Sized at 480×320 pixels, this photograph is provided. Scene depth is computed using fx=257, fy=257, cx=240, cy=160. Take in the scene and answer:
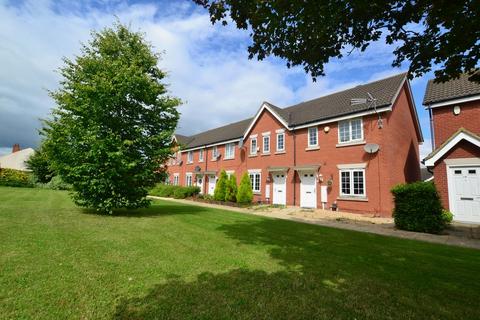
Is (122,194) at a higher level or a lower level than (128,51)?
lower

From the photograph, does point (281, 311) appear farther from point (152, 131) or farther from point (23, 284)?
point (152, 131)

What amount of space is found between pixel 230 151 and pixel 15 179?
29015 mm

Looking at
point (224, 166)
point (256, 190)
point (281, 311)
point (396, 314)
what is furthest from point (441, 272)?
point (224, 166)

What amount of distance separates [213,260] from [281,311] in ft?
8.34

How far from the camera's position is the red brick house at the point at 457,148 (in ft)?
41.1

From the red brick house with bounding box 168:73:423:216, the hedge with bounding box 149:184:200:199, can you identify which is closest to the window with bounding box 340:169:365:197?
the red brick house with bounding box 168:73:423:216

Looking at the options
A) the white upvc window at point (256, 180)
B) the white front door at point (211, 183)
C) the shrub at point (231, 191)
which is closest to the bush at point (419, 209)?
the white upvc window at point (256, 180)

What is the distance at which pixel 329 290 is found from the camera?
14.6 ft

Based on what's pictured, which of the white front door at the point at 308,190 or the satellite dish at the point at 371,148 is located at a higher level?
the satellite dish at the point at 371,148

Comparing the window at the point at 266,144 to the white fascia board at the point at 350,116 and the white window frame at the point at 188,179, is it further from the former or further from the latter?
the white window frame at the point at 188,179

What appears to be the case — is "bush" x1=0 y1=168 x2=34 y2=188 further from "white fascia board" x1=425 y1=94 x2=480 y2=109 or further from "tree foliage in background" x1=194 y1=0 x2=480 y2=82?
"white fascia board" x1=425 y1=94 x2=480 y2=109

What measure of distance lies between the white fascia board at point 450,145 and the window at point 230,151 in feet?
56.4

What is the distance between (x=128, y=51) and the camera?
13062mm

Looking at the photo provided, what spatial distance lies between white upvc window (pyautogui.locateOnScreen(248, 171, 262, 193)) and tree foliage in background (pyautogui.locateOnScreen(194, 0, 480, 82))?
58.7ft
